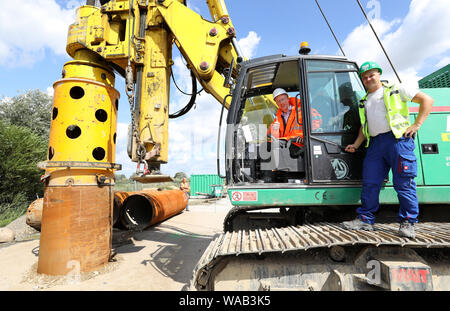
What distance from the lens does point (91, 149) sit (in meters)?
4.27

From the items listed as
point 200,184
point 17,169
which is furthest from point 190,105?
point 200,184

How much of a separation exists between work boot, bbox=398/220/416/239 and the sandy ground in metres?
2.62

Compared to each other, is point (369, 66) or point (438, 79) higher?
point (438, 79)

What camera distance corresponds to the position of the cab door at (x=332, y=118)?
2.89 m

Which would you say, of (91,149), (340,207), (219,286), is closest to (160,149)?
(91,149)

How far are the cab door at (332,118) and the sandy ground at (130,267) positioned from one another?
7.85 feet

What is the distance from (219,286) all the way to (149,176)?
2.24 meters

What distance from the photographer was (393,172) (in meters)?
2.48

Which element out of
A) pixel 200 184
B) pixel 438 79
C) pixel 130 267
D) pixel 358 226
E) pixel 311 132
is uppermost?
pixel 438 79

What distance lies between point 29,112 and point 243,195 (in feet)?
75.5

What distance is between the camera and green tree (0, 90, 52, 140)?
60.5 feet

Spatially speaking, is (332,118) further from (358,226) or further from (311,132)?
(358,226)
